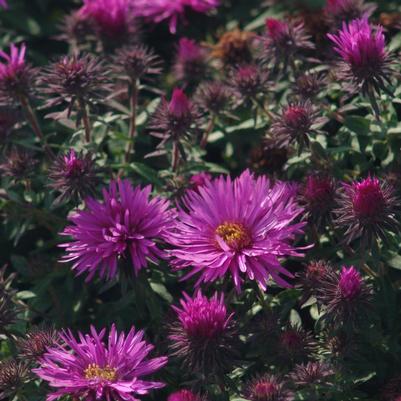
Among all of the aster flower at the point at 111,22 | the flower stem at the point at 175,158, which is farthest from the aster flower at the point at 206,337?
the aster flower at the point at 111,22

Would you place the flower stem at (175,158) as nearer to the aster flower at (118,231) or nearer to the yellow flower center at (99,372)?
the aster flower at (118,231)

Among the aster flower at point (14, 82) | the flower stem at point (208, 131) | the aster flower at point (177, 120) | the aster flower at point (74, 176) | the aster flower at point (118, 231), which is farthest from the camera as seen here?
the flower stem at point (208, 131)

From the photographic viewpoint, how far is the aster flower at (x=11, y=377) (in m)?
1.78

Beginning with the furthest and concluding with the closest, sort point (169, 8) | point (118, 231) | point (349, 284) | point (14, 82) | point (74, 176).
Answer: point (169, 8) → point (14, 82) → point (74, 176) → point (118, 231) → point (349, 284)

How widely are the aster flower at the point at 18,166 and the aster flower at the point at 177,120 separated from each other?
12.0 inches

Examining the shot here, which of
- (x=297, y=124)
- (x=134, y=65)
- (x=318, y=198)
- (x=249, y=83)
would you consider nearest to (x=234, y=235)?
(x=318, y=198)

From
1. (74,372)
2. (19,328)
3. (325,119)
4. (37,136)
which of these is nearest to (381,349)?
(325,119)

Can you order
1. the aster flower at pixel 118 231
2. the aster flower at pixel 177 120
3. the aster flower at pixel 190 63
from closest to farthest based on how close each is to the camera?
the aster flower at pixel 118 231 → the aster flower at pixel 177 120 → the aster flower at pixel 190 63

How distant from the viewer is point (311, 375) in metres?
1.72

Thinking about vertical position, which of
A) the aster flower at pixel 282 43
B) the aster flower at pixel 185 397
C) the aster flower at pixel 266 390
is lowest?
the aster flower at pixel 185 397

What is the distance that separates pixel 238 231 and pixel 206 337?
282 mm

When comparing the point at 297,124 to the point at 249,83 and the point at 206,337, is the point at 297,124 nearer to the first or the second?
the point at 249,83

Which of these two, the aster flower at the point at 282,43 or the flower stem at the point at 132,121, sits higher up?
the aster flower at the point at 282,43

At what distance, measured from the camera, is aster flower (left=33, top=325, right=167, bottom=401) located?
1663mm
